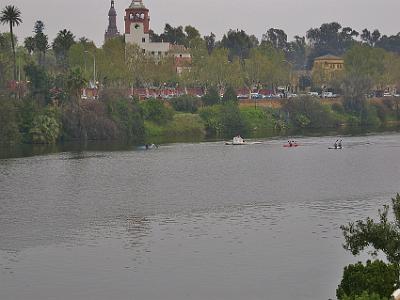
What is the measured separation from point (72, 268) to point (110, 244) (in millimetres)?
6500

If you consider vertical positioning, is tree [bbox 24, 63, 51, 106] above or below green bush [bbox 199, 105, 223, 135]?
above

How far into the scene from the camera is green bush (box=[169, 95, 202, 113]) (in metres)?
167

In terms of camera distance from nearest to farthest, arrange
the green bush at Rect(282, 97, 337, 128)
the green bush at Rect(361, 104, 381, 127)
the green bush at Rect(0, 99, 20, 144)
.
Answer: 1. the green bush at Rect(0, 99, 20, 144)
2. the green bush at Rect(282, 97, 337, 128)
3. the green bush at Rect(361, 104, 381, 127)

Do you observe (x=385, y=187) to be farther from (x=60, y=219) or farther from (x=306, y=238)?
(x=60, y=219)

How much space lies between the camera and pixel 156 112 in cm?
15588

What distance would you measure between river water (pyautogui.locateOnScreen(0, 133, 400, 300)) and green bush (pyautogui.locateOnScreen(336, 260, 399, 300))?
11.4 m

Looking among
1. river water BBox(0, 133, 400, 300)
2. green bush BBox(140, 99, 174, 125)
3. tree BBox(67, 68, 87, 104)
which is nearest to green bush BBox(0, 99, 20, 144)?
tree BBox(67, 68, 87, 104)

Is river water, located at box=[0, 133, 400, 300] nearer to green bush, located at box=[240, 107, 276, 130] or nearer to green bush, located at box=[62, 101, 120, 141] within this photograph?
green bush, located at box=[62, 101, 120, 141]

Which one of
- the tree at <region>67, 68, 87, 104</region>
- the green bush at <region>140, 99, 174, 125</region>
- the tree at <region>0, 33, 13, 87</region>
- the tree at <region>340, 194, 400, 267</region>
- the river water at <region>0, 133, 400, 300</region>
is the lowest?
the river water at <region>0, 133, 400, 300</region>

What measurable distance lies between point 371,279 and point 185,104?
443ft

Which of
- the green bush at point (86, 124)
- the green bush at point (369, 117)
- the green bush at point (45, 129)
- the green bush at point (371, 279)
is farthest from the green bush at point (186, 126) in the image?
the green bush at point (371, 279)

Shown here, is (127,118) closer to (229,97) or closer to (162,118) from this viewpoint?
(162,118)

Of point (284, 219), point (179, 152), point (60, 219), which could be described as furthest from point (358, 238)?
point (179, 152)

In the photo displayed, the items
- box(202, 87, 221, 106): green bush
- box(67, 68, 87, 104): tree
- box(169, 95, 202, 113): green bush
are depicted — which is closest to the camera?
box(67, 68, 87, 104): tree
